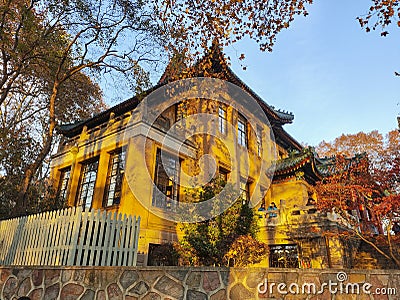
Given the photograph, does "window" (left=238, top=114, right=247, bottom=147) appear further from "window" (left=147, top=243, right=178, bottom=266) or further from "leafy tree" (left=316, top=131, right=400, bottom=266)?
"window" (left=147, top=243, right=178, bottom=266)

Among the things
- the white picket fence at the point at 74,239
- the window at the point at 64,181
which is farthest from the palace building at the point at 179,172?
the white picket fence at the point at 74,239

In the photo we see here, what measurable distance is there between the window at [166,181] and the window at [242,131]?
15.9 feet

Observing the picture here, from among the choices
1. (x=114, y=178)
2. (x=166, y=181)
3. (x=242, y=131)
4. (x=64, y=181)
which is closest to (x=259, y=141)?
(x=242, y=131)

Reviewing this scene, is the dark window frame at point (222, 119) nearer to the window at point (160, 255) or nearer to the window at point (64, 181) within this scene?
the window at point (160, 255)

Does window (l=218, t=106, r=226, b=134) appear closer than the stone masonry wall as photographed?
No

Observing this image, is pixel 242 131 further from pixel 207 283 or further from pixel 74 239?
pixel 207 283

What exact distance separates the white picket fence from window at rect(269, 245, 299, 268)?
6830 mm

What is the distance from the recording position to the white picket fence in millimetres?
5172

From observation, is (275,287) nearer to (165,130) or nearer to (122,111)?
(165,130)

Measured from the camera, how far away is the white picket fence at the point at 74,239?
5.17 metres

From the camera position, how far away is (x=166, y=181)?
1189 cm

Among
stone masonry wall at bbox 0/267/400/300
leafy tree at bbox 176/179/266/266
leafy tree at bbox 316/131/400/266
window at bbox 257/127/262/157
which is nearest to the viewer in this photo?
stone masonry wall at bbox 0/267/400/300

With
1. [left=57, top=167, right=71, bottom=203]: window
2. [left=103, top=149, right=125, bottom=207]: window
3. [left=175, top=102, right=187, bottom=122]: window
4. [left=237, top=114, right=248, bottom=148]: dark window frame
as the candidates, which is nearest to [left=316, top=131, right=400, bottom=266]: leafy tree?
[left=237, top=114, right=248, bottom=148]: dark window frame

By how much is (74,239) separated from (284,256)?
322 inches
